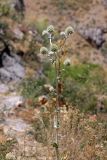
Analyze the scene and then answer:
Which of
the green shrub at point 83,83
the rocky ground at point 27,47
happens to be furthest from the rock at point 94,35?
the green shrub at point 83,83

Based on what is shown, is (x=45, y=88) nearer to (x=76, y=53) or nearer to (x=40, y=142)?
(x=40, y=142)

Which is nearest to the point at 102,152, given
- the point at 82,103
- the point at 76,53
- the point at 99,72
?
the point at 82,103

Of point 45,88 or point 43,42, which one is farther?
point 43,42

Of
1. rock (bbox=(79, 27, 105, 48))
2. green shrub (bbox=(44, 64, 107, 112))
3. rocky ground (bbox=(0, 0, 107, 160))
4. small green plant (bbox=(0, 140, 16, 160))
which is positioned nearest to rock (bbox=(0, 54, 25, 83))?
rocky ground (bbox=(0, 0, 107, 160))

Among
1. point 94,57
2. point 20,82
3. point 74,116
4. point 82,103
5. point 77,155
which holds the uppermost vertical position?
point 94,57

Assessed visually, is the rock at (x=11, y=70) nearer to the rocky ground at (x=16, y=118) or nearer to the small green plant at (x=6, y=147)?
the rocky ground at (x=16, y=118)

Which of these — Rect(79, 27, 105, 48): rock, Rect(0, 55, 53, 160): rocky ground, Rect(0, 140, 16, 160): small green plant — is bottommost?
Rect(0, 140, 16, 160): small green plant

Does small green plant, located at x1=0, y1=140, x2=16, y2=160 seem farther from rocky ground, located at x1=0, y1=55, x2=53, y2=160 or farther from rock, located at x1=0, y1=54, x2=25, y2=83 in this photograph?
rock, located at x1=0, y1=54, x2=25, y2=83

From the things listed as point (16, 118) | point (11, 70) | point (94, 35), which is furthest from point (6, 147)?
point (94, 35)
